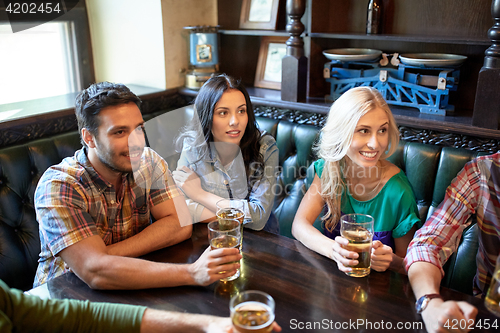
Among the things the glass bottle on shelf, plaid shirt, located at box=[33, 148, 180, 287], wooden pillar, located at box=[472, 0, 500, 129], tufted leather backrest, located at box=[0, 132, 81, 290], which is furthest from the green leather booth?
the glass bottle on shelf

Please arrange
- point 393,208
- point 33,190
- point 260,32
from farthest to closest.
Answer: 1. point 260,32
2. point 33,190
3. point 393,208

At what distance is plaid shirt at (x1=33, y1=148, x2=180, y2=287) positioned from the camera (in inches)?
52.7

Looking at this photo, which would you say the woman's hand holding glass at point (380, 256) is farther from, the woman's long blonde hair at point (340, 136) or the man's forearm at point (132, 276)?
the man's forearm at point (132, 276)

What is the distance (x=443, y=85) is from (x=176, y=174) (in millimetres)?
1340

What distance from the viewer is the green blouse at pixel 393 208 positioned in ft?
5.36

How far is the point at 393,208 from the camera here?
1652 millimetres

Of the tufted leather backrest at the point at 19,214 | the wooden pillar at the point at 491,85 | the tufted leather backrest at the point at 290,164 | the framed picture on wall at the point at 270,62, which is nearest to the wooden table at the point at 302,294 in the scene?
the tufted leather backrest at the point at 19,214

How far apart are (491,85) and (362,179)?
71cm

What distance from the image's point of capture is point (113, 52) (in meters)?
2.87

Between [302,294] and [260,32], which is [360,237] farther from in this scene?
[260,32]

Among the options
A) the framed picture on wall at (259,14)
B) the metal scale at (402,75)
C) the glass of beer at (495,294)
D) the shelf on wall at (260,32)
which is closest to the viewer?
the glass of beer at (495,294)

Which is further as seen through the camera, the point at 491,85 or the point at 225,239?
the point at 491,85

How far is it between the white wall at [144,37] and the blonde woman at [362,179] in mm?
1421

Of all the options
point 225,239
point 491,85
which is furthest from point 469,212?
point 225,239
